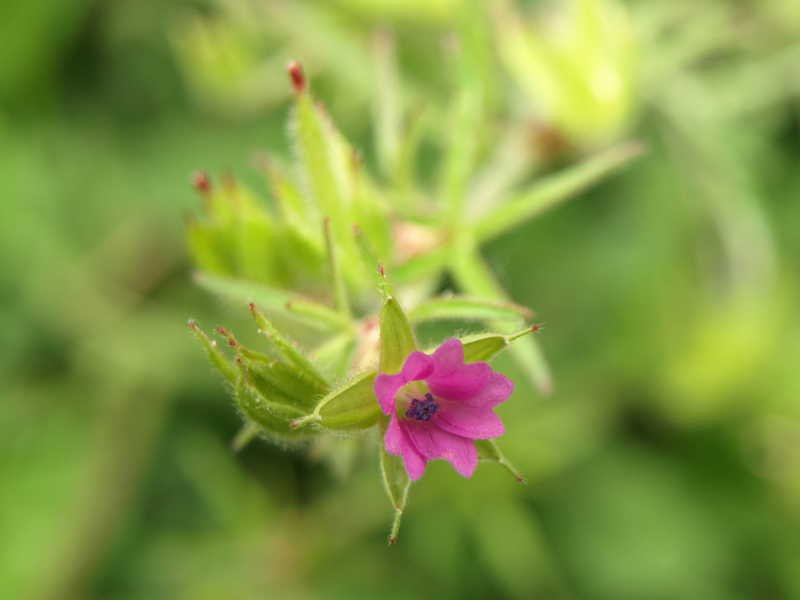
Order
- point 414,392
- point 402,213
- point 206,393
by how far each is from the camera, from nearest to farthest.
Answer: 1. point 414,392
2. point 402,213
3. point 206,393

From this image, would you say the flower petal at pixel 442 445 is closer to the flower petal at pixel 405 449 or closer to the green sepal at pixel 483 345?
the flower petal at pixel 405 449

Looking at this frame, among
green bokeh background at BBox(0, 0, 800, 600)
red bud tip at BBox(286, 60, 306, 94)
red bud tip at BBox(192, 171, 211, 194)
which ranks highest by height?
red bud tip at BBox(286, 60, 306, 94)

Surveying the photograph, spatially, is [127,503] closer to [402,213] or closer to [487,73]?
[402,213]

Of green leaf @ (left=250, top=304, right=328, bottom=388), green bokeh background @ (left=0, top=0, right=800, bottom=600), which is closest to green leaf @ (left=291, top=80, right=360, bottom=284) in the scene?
green leaf @ (left=250, top=304, right=328, bottom=388)

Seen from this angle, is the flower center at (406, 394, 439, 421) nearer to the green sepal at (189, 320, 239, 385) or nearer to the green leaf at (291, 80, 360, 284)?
the green sepal at (189, 320, 239, 385)

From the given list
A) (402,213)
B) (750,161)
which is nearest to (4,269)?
(402,213)

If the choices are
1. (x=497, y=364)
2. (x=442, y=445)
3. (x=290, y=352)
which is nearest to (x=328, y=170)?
(x=290, y=352)
